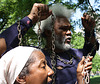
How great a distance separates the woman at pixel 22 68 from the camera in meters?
1.29

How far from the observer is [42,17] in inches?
85.5

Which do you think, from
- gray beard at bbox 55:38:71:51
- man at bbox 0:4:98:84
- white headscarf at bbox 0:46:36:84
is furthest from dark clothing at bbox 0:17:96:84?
white headscarf at bbox 0:46:36:84

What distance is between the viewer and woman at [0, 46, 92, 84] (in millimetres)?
1290

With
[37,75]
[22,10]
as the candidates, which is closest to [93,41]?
[37,75]

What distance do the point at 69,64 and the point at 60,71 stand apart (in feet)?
0.74

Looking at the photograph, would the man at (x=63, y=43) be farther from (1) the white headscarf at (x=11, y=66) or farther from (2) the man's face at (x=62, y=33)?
(1) the white headscarf at (x=11, y=66)

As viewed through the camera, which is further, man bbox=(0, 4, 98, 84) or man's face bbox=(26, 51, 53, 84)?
man bbox=(0, 4, 98, 84)

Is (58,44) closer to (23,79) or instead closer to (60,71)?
(60,71)

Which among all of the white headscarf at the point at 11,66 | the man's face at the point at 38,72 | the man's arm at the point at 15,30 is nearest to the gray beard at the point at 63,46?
the man's arm at the point at 15,30

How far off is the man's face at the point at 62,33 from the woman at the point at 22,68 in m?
1.29

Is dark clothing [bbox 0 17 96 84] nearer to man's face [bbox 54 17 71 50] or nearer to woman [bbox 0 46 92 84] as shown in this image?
man's face [bbox 54 17 71 50]

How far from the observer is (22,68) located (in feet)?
4.28

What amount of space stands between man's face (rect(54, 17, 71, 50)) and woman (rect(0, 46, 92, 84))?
1.29 meters

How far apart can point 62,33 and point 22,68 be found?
1.50 meters
